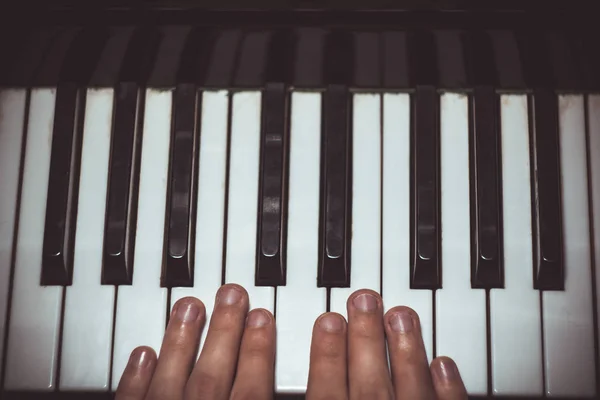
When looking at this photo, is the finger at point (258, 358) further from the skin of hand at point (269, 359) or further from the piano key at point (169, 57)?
the piano key at point (169, 57)

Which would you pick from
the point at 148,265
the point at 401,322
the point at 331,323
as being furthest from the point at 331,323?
the point at 148,265

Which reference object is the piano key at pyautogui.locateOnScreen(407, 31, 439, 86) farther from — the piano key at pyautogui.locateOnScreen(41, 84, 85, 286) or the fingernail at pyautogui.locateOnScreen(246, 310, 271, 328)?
the piano key at pyautogui.locateOnScreen(41, 84, 85, 286)

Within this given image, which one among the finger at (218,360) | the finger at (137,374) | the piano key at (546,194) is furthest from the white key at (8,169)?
the piano key at (546,194)

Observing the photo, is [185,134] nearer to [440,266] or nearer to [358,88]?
[358,88]

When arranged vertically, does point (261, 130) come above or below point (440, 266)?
above

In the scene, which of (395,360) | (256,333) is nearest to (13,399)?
(256,333)

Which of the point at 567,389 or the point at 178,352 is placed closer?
the point at 567,389

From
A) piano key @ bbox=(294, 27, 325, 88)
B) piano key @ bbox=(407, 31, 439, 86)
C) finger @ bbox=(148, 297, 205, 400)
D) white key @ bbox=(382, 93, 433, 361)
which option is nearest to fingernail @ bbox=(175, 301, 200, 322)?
finger @ bbox=(148, 297, 205, 400)
